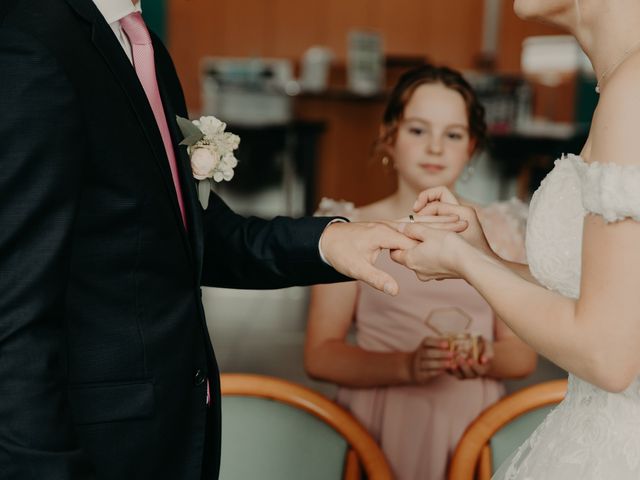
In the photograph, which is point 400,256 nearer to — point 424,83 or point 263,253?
point 263,253

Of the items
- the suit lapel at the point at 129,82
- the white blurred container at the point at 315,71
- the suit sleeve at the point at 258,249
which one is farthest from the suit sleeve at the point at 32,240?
the white blurred container at the point at 315,71

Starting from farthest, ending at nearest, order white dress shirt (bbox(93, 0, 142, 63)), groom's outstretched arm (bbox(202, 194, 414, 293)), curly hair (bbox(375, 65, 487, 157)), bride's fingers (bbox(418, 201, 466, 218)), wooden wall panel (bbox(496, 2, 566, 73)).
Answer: wooden wall panel (bbox(496, 2, 566, 73)) → curly hair (bbox(375, 65, 487, 157)) → bride's fingers (bbox(418, 201, 466, 218)) → groom's outstretched arm (bbox(202, 194, 414, 293)) → white dress shirt (bbox(93, 0, 142, 63))

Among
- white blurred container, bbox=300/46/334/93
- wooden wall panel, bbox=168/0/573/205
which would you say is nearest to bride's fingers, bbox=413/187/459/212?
white blurred container, bbox=300/46/334/93

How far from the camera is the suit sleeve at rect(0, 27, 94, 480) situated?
1.02m

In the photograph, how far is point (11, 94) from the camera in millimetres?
1017

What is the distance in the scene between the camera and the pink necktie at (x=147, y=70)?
133 cm

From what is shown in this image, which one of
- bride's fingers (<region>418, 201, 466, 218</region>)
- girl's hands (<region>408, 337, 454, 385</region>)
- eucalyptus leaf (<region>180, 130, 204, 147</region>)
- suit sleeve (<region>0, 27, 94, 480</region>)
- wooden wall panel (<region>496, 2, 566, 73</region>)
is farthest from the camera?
wooden wall panel (<region>496, 2, 566, 73</region>)

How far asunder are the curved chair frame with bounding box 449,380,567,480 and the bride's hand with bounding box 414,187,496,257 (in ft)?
1.24

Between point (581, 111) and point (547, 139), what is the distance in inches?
167

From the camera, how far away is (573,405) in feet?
4.50

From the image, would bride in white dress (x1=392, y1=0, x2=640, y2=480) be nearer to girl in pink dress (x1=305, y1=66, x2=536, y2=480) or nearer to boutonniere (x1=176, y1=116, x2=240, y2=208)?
boutonniere (x1=176, y1=116, x2=240, y2=208)

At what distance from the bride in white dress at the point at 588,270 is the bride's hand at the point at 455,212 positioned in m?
0.17

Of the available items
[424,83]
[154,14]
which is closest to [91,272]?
[424,83]

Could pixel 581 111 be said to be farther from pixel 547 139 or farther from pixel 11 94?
pixel 11 94
